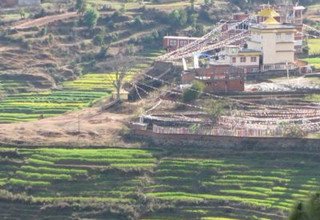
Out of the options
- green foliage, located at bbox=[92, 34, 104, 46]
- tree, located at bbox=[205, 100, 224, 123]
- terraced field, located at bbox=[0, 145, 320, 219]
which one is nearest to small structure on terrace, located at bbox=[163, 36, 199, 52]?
green foliage, located at bbox=[92, 34, 104, 46]

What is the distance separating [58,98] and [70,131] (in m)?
9.23

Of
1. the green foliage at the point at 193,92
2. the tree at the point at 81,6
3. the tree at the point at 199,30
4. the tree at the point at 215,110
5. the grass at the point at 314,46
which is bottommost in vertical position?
the tree at the point at 215,110

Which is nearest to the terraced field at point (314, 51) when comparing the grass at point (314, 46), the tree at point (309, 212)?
the grass at point (314, 46)

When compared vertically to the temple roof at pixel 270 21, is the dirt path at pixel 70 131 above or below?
below

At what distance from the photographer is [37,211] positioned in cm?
3247

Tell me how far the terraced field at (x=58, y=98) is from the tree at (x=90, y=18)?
6146 millimetres

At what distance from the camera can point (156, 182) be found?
33.6 metres

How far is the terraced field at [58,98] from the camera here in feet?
146

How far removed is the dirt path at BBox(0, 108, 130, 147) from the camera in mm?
37562

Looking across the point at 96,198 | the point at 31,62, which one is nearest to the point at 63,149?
the point at 96,198

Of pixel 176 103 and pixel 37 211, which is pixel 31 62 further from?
pixel 37 211

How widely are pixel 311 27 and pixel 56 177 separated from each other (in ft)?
87.2

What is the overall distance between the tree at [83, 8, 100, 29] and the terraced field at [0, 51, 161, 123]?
6146mm

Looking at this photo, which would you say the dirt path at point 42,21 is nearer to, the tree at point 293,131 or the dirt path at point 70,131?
the dirt path at point 70,131
